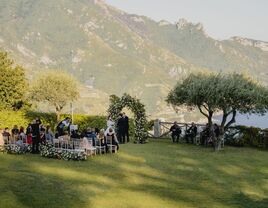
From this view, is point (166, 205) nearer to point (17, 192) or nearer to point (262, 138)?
point (17, 192)

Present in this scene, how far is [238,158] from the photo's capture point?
2677 cm

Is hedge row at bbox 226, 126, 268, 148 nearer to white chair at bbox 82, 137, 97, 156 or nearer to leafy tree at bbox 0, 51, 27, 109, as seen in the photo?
white chair at bbox 82, 137, 97, 156

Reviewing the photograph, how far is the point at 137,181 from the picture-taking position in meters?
19.0

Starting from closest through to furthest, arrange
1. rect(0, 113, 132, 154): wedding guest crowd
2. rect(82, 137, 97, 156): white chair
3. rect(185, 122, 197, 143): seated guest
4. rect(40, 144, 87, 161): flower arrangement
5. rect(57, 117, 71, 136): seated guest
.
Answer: rect(40, 144, 87, 161): flower arrangement
rect(82, 137, 97, 156): white chair
rect(0, 113, 132, 154): wedding guest crowd
rect(57, 117, 71, 136): seated guest
rect(185, 122, 197, 143): seated guest

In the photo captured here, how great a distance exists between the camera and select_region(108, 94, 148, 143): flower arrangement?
34156 millimetres

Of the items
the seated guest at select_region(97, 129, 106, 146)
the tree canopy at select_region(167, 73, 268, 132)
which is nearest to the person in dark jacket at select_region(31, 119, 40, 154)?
the seated guest at select_region(97, 129, 106, 146)

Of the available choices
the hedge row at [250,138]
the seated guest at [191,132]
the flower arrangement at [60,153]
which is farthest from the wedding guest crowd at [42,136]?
the hedge row at [250,138]

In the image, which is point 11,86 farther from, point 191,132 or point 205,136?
point 205,136

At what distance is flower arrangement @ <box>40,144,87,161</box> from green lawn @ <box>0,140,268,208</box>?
0.52 metres

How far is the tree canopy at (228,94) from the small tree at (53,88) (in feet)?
149

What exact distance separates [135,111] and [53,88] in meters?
41.4

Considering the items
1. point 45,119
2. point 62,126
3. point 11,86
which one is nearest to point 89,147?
point 62,126

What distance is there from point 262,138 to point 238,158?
751 centimetres

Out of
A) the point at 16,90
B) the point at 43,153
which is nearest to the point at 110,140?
the point at 43,153
